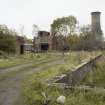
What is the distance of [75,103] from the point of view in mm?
10391

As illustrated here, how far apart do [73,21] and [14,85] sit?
86.4 m

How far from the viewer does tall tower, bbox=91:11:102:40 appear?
116363 mm

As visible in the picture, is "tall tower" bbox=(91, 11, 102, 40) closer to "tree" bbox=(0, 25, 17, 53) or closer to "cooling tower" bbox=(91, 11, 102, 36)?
"cooling tower" bbox=(91, 11, 102, 36)

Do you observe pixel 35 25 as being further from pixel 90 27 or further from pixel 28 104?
pixel 28 104

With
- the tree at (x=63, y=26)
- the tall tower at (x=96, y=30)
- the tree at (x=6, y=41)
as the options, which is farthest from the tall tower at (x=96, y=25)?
the tree at (x=6, y=41)

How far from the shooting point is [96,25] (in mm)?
124938

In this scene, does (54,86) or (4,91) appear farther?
(4,91)

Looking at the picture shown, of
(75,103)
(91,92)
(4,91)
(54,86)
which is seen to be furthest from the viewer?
(4,91)

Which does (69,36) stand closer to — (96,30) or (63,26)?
(63,26)

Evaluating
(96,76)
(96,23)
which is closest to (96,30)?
(96,23)

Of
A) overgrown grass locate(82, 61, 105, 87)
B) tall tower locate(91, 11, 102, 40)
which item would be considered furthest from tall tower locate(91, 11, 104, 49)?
overgrown grass locate(82, 61, 105, 87)

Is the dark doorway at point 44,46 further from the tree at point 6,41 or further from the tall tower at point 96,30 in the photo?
the tree at point 6,41

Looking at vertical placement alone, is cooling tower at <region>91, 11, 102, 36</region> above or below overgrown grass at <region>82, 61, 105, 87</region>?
above

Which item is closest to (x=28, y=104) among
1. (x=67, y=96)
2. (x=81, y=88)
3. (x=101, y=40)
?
(x=67, y=96)
